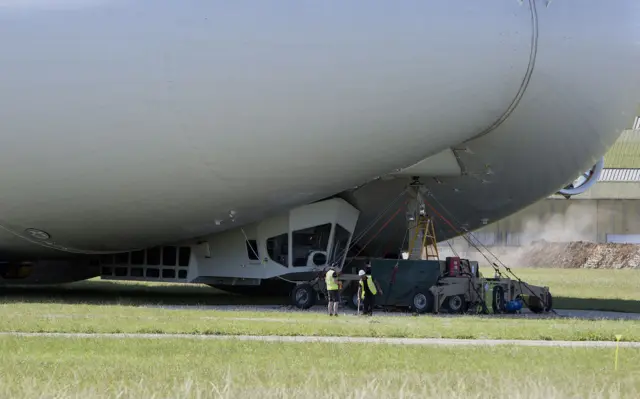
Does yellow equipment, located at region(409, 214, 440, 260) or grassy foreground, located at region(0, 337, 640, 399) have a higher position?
yellow equipment, located at region(409, 214, 440, 260)

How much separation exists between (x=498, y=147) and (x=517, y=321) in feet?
29.3

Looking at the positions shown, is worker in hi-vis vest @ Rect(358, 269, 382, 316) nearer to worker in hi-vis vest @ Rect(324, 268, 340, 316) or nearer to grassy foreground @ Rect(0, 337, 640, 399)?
worker in hi-vis vest @ Rect(324, 268, 340, 316)

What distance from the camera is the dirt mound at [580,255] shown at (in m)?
82.6

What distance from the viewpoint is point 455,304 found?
107ft

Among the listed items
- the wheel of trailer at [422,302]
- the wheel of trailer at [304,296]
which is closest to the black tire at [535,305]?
the wheel of trailer at [422,302]

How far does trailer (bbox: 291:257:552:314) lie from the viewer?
1284 inches

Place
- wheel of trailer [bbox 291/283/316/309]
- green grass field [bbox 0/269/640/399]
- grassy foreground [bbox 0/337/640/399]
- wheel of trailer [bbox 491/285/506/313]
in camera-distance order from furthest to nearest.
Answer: wheel of trailer [bbox 291/283/316/309] < wheel of trailer [bbox 491/285/506/313] < green grass field [bbox 0/269/640/399] < grassy foreground [bbox 0/337/640/399]

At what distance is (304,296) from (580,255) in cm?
5577

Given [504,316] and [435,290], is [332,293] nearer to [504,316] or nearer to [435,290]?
[435,290]

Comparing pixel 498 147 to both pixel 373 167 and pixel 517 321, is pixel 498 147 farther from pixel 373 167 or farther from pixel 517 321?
pixel 517 321

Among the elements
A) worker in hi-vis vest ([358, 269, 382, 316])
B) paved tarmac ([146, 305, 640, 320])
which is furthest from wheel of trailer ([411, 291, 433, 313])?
worker in hi-vis vest ([358, 269, 382, 316])

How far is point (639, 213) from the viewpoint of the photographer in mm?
84125

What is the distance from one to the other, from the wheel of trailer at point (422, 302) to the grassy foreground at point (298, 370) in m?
12.7

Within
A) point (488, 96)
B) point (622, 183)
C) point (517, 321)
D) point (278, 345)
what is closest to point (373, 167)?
point (488, 96)
